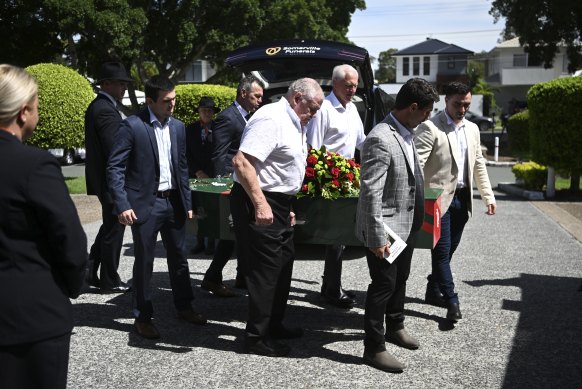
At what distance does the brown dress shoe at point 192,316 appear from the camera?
19.5 ft

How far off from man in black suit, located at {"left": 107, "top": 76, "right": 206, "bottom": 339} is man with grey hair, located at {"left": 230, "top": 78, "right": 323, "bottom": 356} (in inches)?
28.9

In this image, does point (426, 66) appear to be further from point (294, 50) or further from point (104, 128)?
point (104, 128)

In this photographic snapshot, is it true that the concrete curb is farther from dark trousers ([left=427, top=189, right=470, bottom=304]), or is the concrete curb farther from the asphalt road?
dark trousers ([left=427, top=189, right=470, bottom=304])

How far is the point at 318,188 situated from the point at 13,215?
10.2ft

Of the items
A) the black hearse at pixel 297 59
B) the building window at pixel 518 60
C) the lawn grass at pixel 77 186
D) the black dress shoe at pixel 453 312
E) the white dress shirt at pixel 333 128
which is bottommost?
the lawn grass at pixel 77 186

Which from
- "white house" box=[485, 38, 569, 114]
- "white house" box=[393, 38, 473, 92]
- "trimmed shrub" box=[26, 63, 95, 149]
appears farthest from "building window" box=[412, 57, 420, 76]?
"trimmed shrub" box=[26, 63, 95, 149]

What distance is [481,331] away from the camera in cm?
579

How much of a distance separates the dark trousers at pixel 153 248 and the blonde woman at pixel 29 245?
2899 millimetres

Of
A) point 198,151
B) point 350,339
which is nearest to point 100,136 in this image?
point 198,151

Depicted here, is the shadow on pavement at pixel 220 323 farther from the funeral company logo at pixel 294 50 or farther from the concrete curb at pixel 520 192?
the concrete curb at pixel 520 192

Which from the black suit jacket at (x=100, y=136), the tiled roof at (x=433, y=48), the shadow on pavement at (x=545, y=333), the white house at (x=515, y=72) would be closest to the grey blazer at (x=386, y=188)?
the shadow on pavement at (x=545, y=333)

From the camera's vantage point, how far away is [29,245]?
2602 mm

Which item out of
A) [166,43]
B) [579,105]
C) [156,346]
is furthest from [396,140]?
[166,43]

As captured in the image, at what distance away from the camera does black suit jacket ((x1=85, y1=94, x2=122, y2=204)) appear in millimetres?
6645
